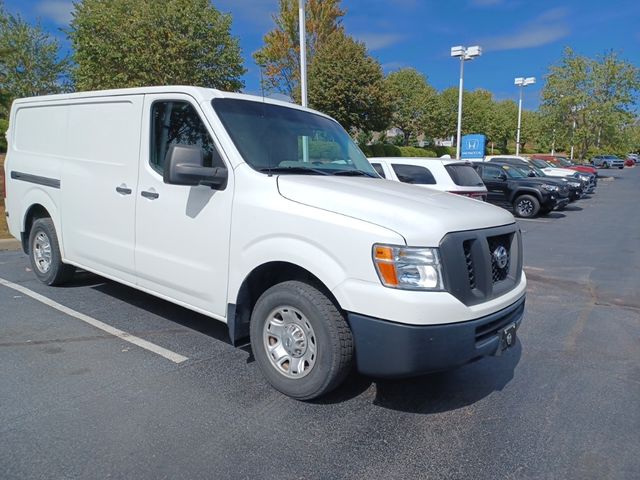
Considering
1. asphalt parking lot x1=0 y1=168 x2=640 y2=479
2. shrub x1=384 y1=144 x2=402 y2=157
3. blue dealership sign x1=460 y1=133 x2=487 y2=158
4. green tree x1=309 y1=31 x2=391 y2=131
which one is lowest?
asphalt parking lot x1=0 y1=168 x2=640 y2=479

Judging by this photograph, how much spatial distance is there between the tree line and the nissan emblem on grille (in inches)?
627

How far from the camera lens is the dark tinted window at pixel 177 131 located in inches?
147

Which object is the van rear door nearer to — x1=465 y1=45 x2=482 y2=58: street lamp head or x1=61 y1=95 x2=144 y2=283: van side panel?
x1=61 y1=95 x2=144 y2=283: van side panel

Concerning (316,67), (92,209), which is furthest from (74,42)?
(92,209)

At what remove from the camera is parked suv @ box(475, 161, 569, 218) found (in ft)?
51.6

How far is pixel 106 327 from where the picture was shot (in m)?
4.64

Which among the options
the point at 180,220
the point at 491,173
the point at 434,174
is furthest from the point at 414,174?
the point at 491,173

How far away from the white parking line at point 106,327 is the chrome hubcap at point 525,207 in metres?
14.3

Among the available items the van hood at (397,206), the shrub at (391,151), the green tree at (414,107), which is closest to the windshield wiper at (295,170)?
the van hood at (397,206)

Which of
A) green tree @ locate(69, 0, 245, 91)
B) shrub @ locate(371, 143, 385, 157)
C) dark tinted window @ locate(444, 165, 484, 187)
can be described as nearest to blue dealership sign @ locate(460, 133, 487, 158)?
shrub @ locate(371, 143, 385, 157)

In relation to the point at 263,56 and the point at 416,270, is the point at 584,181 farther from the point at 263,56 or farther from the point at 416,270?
the point at 263,56

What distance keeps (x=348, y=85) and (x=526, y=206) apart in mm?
19752

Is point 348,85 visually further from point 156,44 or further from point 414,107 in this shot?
point 414,107

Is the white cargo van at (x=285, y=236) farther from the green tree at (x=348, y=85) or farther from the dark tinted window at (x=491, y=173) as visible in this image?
the green tree at (x=348, y=85)
